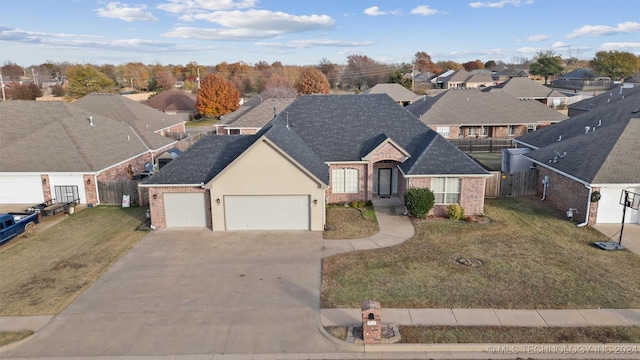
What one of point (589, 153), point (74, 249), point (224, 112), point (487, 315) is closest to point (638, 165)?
point (589, 153)

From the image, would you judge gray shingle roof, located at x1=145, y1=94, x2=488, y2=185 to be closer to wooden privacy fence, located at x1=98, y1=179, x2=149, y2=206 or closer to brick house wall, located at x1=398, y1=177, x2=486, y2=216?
brick house wall, located at x1=398, y1=177, x2=486, y2=216

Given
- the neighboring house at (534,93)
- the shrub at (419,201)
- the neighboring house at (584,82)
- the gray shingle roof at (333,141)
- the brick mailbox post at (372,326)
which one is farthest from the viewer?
the neighboring house at (584,82)

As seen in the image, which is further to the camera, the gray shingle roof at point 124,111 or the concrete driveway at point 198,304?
the gray shingle roof at point 124,111

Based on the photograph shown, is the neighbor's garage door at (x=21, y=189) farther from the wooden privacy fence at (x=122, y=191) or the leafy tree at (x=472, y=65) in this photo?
the leafy tree at (x=472, y=65)

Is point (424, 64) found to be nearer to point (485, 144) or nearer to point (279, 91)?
point (279, 91)

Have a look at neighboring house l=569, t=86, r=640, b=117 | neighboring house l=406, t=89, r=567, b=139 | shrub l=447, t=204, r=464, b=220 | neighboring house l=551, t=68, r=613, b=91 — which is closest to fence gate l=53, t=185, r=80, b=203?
shrub l=447, t=204, r=464, b=220

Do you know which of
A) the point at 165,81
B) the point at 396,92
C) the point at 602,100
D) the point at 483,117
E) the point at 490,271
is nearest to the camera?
the point at 490,271

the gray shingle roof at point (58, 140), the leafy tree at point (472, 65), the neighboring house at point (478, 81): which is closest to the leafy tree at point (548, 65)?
the neighboring house at point (478, 81)

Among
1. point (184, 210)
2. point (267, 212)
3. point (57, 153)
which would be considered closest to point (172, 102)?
point (57, 153)
